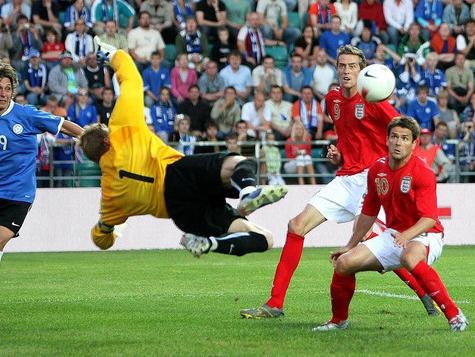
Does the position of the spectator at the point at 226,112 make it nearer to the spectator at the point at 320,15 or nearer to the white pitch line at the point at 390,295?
the spectator at the point at 320,15

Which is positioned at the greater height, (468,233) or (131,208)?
(131,208)

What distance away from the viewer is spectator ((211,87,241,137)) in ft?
69.4

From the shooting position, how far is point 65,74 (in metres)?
21.2

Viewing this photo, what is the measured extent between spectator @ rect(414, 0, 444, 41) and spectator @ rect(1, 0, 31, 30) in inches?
319

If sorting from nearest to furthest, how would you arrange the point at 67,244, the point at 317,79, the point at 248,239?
the point at 248,239 < the point at 67,244 < the point at 317,79

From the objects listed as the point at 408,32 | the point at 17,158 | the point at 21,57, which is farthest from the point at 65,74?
the point at 17,158

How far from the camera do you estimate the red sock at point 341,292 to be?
950cm

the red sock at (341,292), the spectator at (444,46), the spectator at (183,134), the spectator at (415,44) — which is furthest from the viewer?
the spectator at (444,46)

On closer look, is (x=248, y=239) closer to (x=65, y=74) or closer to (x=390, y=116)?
(x=390, y=116)

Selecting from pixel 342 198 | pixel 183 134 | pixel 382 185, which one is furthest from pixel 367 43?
pixel 382 185

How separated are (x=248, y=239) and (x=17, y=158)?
9.75ft

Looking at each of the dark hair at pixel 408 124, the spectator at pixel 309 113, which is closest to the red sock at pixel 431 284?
the dark hair at pixel 408 124

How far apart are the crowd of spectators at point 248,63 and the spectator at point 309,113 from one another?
0.9 inches

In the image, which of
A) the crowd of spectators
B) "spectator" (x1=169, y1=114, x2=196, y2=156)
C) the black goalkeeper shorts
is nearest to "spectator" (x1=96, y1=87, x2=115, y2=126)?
the crowd of spectators
